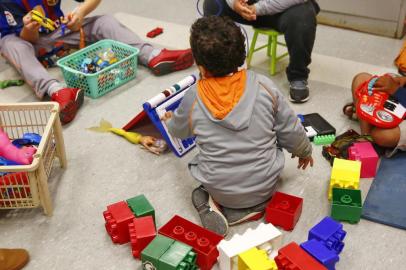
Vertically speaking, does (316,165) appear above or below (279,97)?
below

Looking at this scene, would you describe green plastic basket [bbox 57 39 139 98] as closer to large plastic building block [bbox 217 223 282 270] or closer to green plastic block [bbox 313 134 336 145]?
green plastic block [bbox 313 134 336 145]

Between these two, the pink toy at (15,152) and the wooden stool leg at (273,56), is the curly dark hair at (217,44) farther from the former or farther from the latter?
the wooden stool leg at (273,56)

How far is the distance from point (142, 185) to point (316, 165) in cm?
59

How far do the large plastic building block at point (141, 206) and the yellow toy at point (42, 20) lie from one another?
1056 millimetres

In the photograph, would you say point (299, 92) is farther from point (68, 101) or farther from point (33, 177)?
point (33, 177)

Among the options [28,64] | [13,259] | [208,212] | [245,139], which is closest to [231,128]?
[245,139]

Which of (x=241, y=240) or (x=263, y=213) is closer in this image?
(x=241, y=240)

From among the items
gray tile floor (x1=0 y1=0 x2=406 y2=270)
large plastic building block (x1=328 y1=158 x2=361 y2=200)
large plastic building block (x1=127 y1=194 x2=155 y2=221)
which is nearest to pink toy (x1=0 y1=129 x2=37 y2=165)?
gray tile floor (x1=0 y1=0 x2=406 y2=270)

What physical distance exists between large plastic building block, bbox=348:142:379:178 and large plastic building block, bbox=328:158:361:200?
0.06 m

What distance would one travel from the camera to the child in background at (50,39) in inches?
83.6

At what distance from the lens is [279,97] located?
139 cm

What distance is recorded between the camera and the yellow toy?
2.12m

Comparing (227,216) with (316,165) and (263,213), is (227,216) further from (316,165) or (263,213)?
(316,165)

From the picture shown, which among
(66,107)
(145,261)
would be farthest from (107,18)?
(145,261)
